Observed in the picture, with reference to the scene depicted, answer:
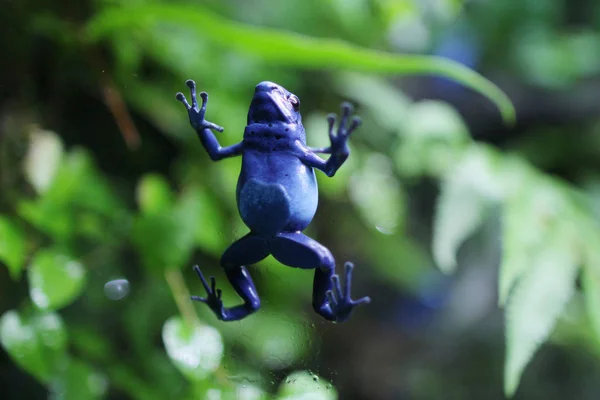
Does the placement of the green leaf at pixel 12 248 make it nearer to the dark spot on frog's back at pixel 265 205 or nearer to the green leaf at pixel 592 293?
the dark spot on frog's back at pixel 265 205

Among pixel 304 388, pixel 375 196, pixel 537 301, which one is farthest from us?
pixel 375 196

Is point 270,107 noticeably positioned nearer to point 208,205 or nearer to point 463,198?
point 208,205

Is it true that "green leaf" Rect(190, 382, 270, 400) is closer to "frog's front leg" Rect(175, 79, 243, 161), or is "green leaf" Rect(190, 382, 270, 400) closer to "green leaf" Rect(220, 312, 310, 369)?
"green leaf" Rect(220, 312, 310, 369)

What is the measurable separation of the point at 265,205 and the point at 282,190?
1cm

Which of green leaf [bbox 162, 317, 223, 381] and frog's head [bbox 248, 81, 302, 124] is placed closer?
frog's head [bbox 248, 81, 302, 124]

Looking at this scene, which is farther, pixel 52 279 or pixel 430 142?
pixel 430 142

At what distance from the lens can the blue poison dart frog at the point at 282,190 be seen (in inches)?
15.6

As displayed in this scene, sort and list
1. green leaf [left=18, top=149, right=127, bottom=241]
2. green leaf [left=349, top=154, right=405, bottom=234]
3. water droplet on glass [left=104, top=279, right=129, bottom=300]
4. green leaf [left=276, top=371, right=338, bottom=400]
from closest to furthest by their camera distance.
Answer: green leaf [left=276, top=371, right=338, bottom=400]
green leaf [left=18, top=149, right=127, bottom=241]
water droplet on glass [left=104, top=279, right=129, bottom=300]
green leaf [left=349, top=154, right=405, bottom=234]

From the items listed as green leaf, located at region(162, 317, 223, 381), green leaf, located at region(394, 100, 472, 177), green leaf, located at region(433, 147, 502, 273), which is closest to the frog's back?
green leaf, located at region(162, 317, 223, 381)

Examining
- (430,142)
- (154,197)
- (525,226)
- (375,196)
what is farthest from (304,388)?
(430,142)

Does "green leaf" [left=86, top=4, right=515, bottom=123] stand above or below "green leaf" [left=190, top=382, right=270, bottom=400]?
above

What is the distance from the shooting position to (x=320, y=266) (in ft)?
1.34

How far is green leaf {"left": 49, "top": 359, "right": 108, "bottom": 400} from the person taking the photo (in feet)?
2.12

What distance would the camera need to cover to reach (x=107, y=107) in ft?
2.98
